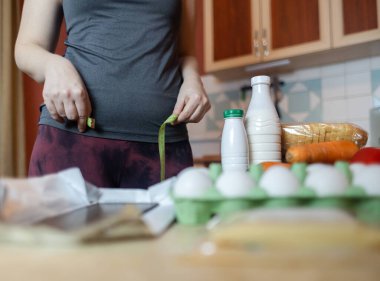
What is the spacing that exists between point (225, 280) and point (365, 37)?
1863 mm

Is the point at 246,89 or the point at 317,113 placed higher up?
the point at 246,89

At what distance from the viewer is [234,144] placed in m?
0.55

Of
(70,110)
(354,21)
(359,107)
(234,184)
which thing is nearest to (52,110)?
(70,110)

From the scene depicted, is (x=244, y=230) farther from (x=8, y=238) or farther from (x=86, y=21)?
(x=86, y=21)

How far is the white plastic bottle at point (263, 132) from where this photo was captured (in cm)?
59

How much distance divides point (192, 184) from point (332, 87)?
2.04 meters

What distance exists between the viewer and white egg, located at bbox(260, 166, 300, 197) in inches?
11.6

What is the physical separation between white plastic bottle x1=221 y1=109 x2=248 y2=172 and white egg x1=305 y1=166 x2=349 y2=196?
9.3 inches

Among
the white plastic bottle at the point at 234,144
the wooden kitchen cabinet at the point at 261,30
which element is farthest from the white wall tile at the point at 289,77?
the white plastic bottle at the point at 234,144

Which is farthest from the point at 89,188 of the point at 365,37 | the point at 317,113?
the point at 317,113

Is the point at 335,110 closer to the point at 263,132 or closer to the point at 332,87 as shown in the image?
the point at 332,87

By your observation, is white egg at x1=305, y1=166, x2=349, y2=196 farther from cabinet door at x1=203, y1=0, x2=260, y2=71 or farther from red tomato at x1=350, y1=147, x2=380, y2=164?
cabinet door at x1=203, y1=0, x2=260, y2=71

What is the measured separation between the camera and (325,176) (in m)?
0.30

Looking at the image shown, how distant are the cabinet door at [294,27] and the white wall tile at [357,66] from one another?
0.31 metres
